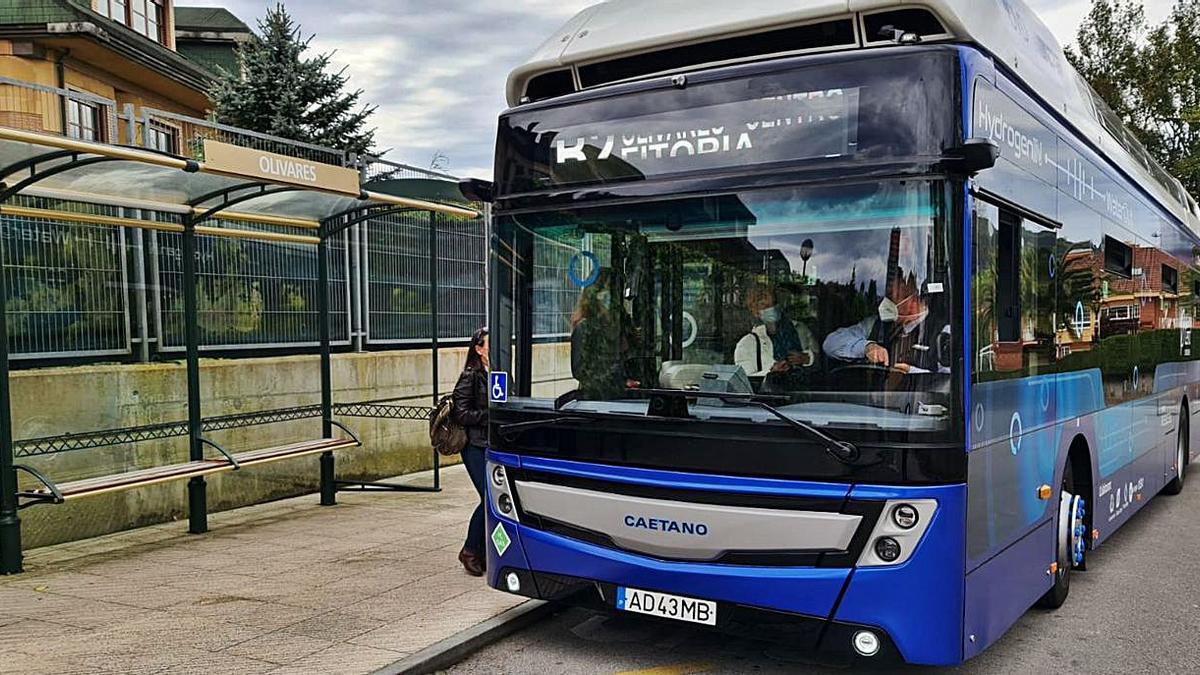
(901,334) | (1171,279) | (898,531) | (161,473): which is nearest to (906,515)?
(898,531)

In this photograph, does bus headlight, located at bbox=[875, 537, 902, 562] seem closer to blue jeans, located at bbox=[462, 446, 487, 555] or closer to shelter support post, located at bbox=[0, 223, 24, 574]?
blue jeans, located at bbox=[462, 446, 487, 555]

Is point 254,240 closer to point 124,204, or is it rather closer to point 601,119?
point 124,204

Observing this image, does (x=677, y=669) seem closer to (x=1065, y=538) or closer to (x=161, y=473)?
(x=1065, y=538)

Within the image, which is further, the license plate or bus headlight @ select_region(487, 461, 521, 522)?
bus headlight @ select_region(487, 461, 521, 522)

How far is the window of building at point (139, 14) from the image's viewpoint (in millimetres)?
22922

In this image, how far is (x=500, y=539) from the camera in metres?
5.60

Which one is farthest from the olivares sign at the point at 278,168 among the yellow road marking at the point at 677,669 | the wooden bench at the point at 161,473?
the yellow road marking at the point at 677,669

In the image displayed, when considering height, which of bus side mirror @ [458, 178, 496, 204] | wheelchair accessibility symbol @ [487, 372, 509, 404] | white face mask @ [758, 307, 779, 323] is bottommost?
wheelchair accessibility symbol @ [487, 372, 509, 404]

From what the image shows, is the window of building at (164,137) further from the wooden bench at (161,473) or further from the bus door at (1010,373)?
the bus door at (1010,373)

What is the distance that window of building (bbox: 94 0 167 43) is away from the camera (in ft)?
75.2

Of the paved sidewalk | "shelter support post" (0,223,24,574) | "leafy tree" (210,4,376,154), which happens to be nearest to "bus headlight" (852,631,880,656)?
the paved sidewalk

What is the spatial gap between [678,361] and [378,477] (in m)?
7.60

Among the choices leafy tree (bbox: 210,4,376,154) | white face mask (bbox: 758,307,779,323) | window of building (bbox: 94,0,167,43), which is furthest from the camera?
window of building (bbox: 94,0,167,43)

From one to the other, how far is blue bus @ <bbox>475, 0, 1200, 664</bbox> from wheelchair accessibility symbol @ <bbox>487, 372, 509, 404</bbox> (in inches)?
1.1
